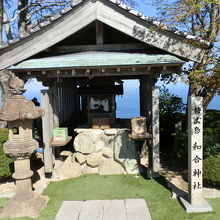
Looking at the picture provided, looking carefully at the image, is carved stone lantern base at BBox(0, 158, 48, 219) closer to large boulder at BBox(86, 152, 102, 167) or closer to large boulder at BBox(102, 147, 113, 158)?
large boulder at BBox(86, 152, 102, 167)

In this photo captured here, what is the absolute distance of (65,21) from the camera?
6.03 metres

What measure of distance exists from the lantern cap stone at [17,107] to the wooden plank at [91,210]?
94.6 inches

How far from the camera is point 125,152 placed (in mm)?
7262

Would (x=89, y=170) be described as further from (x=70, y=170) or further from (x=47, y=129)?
(x=47, y=129)

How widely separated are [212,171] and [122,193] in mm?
2375

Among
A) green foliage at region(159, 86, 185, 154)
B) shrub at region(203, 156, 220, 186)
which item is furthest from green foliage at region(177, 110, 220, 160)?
green foliage at region(159, 86, 185, 154)

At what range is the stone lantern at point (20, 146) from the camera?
16.4 ft

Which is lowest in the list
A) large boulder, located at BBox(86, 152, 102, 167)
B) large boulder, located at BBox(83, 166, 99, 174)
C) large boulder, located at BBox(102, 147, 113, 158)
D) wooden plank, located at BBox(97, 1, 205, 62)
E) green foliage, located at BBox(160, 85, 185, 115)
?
large boulder, located at BBox(83, 166, 99, 174)

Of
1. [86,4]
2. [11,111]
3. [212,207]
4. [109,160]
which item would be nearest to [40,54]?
[86,4]

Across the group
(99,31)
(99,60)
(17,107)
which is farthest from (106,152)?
(99,31)

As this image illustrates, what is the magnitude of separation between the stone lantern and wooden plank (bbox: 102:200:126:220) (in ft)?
4.96

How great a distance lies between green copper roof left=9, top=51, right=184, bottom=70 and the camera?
5.70 m

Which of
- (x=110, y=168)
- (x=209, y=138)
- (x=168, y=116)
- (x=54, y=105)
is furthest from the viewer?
(x=168, y=116)

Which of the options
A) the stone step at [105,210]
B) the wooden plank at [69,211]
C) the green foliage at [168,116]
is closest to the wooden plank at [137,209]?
the stone step at [105,210]
